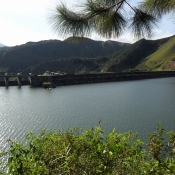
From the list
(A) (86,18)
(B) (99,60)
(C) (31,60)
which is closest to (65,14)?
(A) (86,18)

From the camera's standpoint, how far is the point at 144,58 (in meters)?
113

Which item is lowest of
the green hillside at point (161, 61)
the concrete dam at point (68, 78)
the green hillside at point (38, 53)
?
the concrete dam at point (68, 78)

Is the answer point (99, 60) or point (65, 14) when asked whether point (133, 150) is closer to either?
point (65, 14)

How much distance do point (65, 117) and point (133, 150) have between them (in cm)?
1796

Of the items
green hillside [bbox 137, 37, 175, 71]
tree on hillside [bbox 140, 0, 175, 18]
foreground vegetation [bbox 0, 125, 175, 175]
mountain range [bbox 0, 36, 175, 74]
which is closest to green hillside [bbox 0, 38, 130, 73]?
mountain range [bbox 0, 36, 175, 74]

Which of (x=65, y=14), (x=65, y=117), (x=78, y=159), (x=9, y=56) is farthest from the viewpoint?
(x=9, y=56)

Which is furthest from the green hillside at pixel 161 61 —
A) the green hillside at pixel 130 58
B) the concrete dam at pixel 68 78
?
the concrete dam at pixel 68 78

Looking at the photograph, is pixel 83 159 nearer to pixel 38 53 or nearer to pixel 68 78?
pixel 68 78

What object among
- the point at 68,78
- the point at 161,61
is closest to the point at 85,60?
the point at 161,61

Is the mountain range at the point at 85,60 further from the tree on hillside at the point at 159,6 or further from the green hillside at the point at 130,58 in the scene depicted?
the tree on hillside at the point at 159,6

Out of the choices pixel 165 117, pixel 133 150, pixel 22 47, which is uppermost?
pixel 22 47

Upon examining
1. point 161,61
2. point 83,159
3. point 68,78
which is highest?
point 83,159

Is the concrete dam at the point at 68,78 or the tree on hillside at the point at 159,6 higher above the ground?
the tree on hillside at the point at 159,6

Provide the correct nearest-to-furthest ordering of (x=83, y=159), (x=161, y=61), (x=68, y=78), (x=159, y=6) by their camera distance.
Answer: (x=83, y=159) < (x=159, y=6) < (x=68, y=78) < (x=161, y=61)
